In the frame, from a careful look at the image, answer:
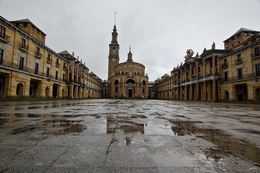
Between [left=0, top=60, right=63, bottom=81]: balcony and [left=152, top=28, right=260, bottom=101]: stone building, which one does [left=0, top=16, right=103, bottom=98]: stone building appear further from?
[left=152, top=28, right=260, bottom=101]: stone building

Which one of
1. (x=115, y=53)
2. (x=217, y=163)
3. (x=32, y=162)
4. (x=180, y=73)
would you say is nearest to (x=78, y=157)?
(x=32, y=162)

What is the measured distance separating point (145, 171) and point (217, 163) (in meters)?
0.94

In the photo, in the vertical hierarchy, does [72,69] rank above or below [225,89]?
above

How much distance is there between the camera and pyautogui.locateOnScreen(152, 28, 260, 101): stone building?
23.8m

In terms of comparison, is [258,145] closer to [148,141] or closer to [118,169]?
[148,141]

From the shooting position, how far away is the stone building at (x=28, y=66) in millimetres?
18938

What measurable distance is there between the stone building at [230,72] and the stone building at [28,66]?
35250 millimetres

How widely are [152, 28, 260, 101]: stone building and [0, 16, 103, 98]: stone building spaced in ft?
116

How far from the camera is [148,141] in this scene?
2428 millimetres

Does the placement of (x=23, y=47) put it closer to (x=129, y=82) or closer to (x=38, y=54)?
(x=38, y=54)

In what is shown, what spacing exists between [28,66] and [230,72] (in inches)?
1558

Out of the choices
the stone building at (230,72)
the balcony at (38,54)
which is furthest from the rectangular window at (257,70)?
the balcony at (38,54)

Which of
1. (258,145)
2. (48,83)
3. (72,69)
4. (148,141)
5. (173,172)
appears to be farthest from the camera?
(72,69)

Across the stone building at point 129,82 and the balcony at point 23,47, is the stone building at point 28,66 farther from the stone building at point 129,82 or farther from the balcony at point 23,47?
the stone building at point 129,82
